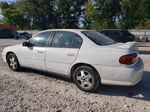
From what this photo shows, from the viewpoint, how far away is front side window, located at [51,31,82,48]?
4376 mm

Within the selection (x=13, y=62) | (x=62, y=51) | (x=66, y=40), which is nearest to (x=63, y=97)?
(x=62, y=51)

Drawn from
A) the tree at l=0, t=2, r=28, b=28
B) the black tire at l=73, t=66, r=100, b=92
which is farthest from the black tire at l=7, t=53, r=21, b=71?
the tree at l=0, t=2, r=28, b=28

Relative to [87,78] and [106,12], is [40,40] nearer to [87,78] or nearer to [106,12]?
[87,78]

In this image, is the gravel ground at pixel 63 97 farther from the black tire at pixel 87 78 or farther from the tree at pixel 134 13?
the tree at pixel 134 13

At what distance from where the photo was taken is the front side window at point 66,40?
4376 mm

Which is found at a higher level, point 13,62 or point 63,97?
point 13,62

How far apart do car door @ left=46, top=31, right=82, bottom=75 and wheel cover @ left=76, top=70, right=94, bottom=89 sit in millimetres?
412

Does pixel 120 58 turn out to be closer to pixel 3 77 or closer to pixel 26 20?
pixel 3 77

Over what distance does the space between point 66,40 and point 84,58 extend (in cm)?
84

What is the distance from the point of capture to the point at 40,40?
201 inches

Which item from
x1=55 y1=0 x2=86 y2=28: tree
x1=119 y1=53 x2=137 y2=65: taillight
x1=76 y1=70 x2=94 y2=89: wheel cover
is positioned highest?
x1=55 y1=0 x2=86 y2=28: tree

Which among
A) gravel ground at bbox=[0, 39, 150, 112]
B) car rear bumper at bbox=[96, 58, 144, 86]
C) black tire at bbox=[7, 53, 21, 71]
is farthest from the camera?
black tire at bbox=[7, 53, 21, 71]

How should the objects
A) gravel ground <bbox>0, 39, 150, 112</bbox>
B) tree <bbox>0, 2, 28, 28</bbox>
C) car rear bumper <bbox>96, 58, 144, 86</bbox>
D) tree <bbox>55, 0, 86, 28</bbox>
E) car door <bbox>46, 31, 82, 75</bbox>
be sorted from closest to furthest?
gravel ground <bbox>0, 39, 150, 112</bbox>
car rear bumper <bbox>96, 58, 144, 86</bbox>
car door <bbox>46, 31, 82, 75</bbox>
tree <bbox>55, 0, 86, 28</bbox>
tree <bbox>0, 2, 28, 28</bbox>

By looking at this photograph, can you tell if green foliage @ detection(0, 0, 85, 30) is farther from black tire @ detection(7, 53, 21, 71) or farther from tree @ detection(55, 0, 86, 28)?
black tire @ detection(7, 53, 21, 71)
